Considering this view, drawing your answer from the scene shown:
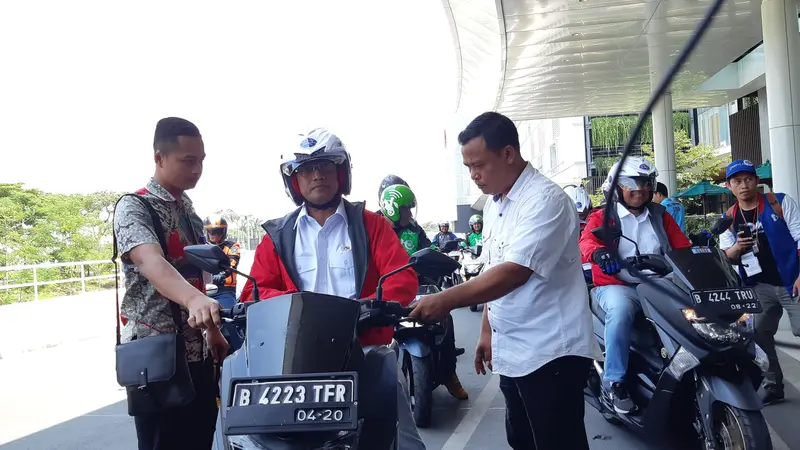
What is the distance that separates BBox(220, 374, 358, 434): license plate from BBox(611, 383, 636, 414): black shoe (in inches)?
121

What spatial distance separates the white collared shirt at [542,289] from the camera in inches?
105

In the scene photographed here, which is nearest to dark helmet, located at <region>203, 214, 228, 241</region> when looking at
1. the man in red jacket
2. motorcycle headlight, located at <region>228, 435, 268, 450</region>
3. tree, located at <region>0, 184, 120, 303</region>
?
the man in red jacket

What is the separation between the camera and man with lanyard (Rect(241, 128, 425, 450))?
282cm

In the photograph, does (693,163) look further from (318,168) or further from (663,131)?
(318,168)

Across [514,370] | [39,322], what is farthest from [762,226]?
[39,322]

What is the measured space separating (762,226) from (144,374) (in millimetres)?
5143

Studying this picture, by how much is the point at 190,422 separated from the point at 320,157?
1.35m

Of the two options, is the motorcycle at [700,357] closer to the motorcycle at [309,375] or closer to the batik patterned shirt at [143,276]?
the motorcycle at [309,375]

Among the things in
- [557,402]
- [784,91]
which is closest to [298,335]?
[557,402]

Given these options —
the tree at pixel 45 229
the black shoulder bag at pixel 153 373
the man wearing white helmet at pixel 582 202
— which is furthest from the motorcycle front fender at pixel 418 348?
the tree at pixel 45 229

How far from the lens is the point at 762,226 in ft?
18.4

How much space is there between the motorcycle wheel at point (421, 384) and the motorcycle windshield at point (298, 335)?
10.6ft

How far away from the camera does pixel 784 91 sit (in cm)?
1053

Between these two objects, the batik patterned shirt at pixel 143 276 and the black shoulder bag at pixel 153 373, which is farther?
the batik patterned shirt at pixel 143 276
